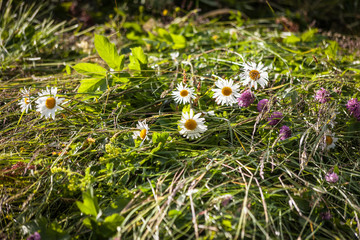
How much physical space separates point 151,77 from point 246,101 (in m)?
0.55

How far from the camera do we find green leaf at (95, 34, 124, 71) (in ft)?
4.99

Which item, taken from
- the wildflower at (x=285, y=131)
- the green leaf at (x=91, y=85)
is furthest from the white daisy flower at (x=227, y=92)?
the green leaf at (x=91, y=85)

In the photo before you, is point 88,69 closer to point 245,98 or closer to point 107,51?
point 107,51

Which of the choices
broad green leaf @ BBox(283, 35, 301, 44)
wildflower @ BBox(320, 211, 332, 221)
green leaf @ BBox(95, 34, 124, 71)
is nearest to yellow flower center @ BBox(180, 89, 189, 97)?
green leaf @ BBox(95, 34, 124, 71)

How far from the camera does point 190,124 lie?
1.31m

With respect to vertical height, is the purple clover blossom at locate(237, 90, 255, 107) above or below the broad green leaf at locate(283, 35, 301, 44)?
below

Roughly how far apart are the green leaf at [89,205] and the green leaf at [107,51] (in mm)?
773

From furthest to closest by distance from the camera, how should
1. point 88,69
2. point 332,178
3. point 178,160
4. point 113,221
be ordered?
point 88,69 < point 178,160 < point 332,178 < point 113,221

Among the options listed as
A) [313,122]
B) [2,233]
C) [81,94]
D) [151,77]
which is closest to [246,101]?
[313,122]

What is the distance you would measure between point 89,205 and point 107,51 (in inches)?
32.7

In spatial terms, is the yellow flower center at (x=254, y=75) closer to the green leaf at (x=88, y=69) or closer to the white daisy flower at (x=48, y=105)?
the green leaf at (x=88, y=69)

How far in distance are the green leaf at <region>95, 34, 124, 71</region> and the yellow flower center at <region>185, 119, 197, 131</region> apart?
530 mm

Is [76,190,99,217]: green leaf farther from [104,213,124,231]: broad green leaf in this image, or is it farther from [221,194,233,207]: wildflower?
[221,194,233,207]: wildflower

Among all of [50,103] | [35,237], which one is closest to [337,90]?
[50,103]
